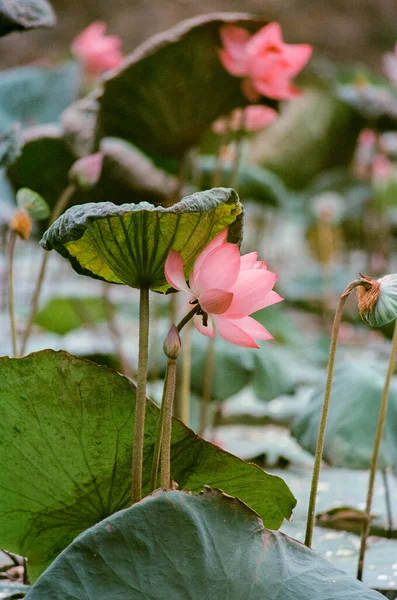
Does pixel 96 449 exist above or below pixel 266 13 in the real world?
below

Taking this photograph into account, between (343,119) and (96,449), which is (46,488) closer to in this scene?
(96,449)

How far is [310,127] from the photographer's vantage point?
402 centimetres

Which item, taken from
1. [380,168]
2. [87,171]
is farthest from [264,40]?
[380,168]

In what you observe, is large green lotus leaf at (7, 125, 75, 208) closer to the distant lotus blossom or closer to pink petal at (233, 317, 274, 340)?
the distant lotus blossom

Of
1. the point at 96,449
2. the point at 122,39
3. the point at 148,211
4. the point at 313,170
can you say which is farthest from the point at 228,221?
the point at 122,39

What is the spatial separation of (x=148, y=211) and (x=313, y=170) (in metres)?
3.60

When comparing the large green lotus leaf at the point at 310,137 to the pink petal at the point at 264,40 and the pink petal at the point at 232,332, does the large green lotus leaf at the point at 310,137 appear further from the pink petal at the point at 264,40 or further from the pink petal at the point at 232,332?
the pink petal at the point at 232,332

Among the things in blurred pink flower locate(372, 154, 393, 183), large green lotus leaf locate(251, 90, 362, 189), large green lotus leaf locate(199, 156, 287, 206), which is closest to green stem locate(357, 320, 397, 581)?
large green lotus leaf locate(199, 156, 287, 206)

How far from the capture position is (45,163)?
3.80 ft

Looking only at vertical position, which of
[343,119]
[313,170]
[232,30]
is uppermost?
[232,30]

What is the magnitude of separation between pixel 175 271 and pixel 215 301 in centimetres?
4

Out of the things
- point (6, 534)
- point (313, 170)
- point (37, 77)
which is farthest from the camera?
point (313, 170)

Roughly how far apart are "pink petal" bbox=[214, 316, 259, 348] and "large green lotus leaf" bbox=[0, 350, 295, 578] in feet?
0.31

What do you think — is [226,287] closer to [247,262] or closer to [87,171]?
[247,262]
